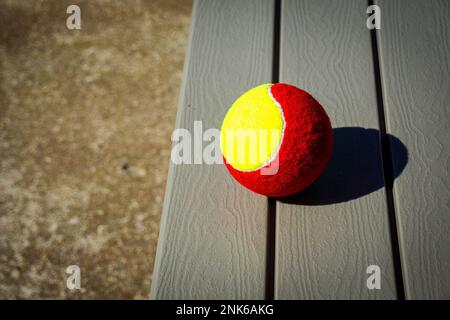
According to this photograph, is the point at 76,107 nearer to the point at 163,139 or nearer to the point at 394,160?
the point at 163,139

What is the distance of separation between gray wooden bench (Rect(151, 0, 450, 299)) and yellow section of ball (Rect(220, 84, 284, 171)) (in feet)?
0.55

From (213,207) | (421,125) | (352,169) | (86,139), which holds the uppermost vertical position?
(86,139)

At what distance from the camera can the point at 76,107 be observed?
2244 mm

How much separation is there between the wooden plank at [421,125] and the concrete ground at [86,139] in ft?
3.78

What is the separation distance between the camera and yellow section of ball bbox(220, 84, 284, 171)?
2.83 ft

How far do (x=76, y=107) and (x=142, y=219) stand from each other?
88 centimetres

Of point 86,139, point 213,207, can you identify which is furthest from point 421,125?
point 86,139

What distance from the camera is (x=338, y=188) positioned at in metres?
1.02

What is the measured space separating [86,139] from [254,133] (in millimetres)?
1507

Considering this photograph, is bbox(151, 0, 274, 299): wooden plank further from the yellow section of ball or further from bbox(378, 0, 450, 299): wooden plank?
bbox(378, 0, 450, 299): wooden plank

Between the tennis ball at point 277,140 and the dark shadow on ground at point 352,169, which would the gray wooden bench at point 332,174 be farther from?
the tennis ball at point 277,140

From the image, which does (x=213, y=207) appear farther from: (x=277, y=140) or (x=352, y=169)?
(x=352, y=169)

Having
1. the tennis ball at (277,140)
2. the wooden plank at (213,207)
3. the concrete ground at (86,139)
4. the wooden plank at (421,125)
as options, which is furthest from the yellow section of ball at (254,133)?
the concrete ground at (86,139)
